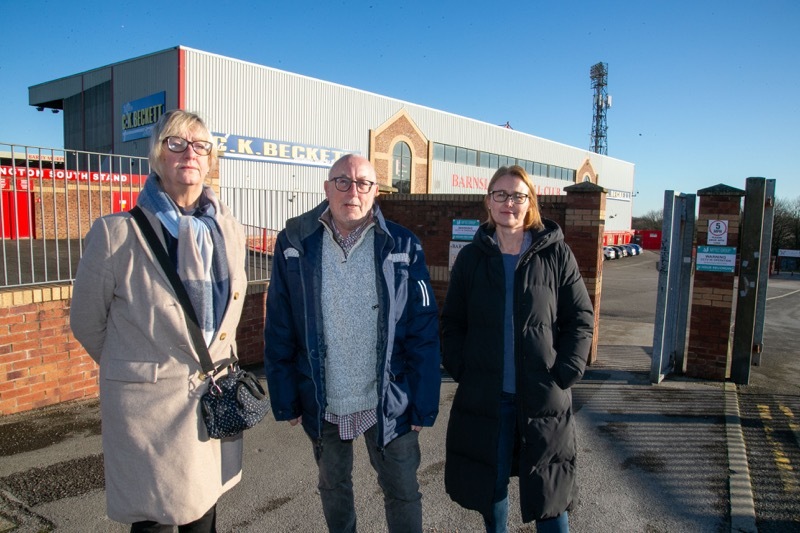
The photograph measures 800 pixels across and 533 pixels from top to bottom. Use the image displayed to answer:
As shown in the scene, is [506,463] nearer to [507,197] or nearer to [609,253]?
[507,197]

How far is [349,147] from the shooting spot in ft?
80.0

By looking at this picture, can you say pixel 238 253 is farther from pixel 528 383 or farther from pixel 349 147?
pixel 349 147

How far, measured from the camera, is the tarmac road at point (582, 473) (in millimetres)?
3205

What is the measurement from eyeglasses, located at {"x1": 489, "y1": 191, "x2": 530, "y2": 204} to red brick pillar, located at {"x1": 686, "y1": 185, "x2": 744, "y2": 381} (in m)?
4.83

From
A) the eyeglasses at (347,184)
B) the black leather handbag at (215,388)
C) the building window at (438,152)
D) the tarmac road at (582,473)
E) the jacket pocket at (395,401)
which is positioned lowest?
the tarmac road at (582,473)

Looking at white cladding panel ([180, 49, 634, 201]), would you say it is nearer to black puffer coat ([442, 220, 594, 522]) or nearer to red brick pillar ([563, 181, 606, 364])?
red brick pillar ([563, 181, 606, 364])

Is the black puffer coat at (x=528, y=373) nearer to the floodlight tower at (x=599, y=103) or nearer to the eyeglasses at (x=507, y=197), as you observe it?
the eyeglasses at (x=507, y=197)

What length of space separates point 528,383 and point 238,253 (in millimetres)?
1424

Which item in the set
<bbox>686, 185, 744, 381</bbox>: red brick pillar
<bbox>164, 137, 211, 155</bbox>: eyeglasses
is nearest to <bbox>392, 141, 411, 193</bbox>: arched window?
<bbox>686, 185, 744, 381</bbox>: red brick pillar

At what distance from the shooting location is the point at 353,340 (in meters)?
2.42

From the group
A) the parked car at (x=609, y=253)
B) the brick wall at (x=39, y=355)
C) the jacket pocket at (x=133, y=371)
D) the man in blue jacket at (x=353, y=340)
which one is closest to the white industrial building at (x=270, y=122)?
the parked car at (x=609, y=253)

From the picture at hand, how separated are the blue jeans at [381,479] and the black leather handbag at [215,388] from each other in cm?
47

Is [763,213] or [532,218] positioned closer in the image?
[532,218]

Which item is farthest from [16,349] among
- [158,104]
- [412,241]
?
[158,104]
